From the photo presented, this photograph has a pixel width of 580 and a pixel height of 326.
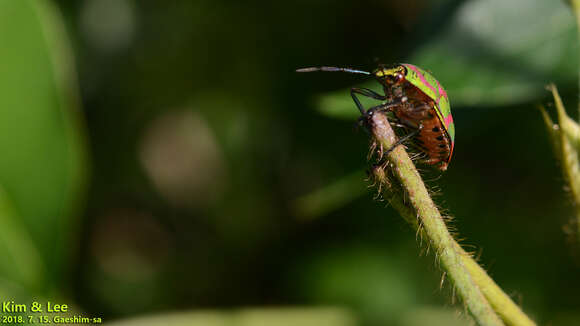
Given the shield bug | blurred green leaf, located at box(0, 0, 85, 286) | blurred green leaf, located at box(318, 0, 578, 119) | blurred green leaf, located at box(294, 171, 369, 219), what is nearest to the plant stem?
the shield bug

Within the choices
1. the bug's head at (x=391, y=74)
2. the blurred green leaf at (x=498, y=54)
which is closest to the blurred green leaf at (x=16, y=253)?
the blurred green leaf at (x=498, y=54)

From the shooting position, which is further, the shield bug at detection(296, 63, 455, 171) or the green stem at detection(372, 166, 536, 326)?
the shield bug at detection(296, 63, 455, 171)

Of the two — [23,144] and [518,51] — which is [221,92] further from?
[518,51]

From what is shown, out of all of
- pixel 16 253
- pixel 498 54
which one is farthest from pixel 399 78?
pixel 16 253

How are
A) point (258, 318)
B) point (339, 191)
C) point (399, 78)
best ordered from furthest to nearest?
point (258, 318), point (339, 191), point (399, 78)

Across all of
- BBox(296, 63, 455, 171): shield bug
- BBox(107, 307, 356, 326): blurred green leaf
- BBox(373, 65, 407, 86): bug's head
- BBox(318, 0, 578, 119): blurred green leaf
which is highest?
BBox(318, 0, 578, 119): blurred green leaf

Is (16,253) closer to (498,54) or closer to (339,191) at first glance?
(339,191)

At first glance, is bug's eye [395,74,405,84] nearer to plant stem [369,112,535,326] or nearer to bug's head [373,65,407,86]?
bug's head [373,65,407,86]
